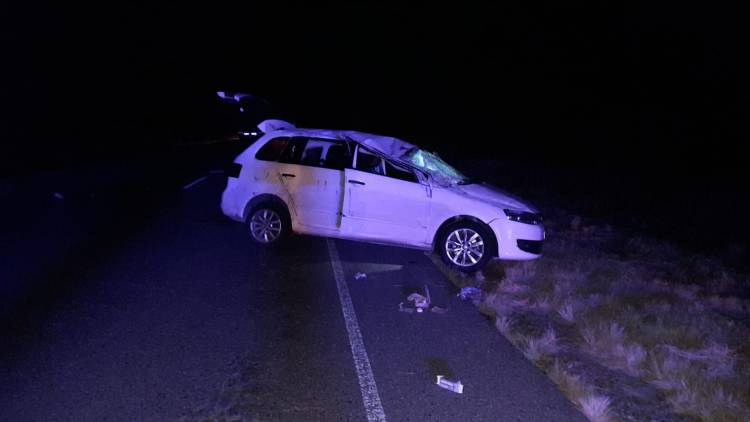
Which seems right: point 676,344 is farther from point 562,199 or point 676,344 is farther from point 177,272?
point 562,199

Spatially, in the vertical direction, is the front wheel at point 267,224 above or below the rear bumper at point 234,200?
below

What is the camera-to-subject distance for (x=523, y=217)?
798 centimetres

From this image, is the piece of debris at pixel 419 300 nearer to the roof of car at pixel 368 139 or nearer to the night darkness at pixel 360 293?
the night darkness at pixel 360 293

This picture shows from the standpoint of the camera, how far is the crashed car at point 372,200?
7.96 meters

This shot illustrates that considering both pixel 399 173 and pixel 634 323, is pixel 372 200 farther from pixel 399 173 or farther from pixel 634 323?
pixel 634 323

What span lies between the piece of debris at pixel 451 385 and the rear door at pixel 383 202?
11.9 feet

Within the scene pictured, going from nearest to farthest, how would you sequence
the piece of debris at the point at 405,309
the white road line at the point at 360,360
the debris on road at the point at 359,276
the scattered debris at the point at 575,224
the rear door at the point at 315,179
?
the white road line at the point at 360,360 → the piece of debris at the point at 405,309 → the debris on road at the point at 359,276 → the rear door at the point at 315,179 → the scattered debris at the point at 575,224

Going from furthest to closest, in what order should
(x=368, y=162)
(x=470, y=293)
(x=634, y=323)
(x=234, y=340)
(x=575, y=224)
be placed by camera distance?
(x=575, y=224) → (x=368, y=162) → (x=470, y=293) → (x=634, y=323) → (x=234, y=340)

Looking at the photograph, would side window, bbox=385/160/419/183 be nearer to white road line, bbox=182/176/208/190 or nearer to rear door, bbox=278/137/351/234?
rear door, bbox=278/137/351/234

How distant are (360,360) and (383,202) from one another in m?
3.48

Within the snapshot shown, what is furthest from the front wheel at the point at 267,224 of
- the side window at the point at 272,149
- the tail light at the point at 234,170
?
the side window at the point at 272,149

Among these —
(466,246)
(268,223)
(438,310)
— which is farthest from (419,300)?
(268,223)

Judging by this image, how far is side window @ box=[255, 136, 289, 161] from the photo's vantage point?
8737mm

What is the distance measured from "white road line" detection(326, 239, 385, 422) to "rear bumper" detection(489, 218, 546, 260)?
2171 millimetres
